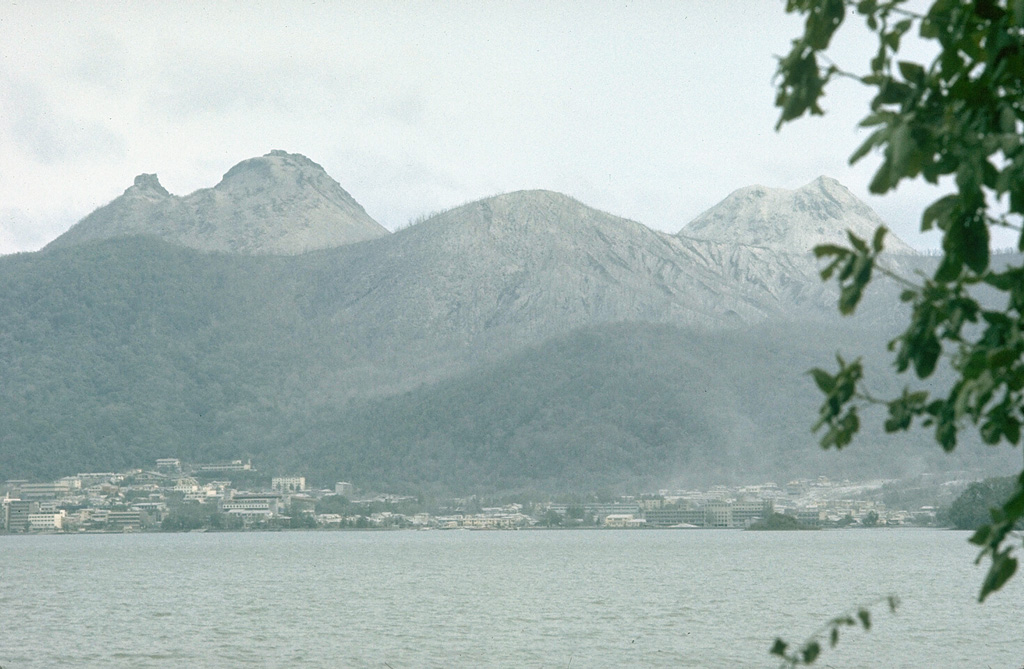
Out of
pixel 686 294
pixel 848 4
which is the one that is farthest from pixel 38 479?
pixel 848 4

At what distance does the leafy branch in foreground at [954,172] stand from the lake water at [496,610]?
11948mm

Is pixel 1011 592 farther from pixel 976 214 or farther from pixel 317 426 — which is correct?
pixel 317 426

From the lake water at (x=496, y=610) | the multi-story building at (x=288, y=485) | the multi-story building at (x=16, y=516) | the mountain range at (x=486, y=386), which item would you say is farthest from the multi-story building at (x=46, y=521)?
the lake water at (x=496, y=610)

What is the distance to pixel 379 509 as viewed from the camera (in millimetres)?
153625

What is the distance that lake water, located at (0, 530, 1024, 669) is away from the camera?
3136cm

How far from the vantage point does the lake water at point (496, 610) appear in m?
31.4

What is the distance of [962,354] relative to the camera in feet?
16.5

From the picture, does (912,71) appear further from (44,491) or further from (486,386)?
(486,386)

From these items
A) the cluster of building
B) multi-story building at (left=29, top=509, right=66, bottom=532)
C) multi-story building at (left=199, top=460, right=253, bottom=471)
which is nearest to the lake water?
the cluster of building

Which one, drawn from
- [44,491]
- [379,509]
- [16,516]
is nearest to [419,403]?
[379,509]

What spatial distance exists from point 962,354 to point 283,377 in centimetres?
18753

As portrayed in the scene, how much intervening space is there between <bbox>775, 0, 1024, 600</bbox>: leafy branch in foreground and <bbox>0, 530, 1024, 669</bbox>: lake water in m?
11.9

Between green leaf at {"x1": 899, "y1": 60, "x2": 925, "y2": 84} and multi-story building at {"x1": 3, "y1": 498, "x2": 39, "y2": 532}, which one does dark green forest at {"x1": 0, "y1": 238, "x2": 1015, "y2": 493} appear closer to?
multi-story building at {"x1": 3, "y1": 498, "x2": 39, "y2": 532}

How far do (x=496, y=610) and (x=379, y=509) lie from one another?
11156cm
